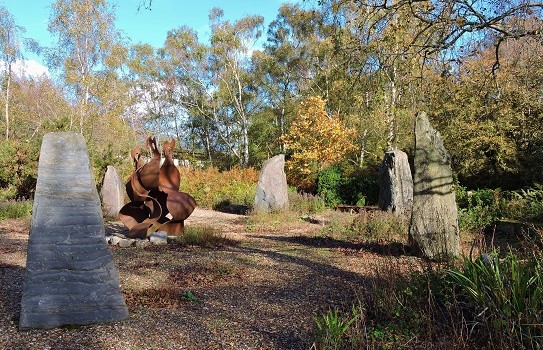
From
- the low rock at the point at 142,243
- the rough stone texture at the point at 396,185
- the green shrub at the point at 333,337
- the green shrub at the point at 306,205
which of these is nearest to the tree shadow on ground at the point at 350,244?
the low rock at the point at 142,243

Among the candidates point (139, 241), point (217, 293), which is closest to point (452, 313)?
point (217, 293)

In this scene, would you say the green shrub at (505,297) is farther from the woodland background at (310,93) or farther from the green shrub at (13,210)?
the green shrub at (13,210)

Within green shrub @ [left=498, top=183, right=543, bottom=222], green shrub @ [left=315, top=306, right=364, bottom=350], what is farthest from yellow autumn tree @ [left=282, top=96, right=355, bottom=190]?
green shrub @ [left=315, top=306, right=364, bottom=350]

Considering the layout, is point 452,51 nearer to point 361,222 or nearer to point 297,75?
point 361,222

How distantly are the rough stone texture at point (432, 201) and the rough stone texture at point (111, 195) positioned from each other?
33.0 feet

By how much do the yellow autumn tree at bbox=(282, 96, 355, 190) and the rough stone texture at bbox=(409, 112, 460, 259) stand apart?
45.8 feet

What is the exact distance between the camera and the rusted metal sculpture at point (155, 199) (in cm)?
933

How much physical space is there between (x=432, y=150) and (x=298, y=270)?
307 cm

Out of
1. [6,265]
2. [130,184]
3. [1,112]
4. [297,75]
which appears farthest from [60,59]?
[6,265]

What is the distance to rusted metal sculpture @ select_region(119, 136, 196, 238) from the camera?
9.33m

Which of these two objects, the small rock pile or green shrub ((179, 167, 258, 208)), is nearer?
the small rock pile

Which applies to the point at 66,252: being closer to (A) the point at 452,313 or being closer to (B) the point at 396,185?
(A) the point at 452,313

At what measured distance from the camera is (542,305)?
10.9 feet

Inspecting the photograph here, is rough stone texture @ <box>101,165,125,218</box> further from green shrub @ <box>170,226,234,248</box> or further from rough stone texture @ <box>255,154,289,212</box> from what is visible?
green shrub @ <box>170,226,234,248</box>
